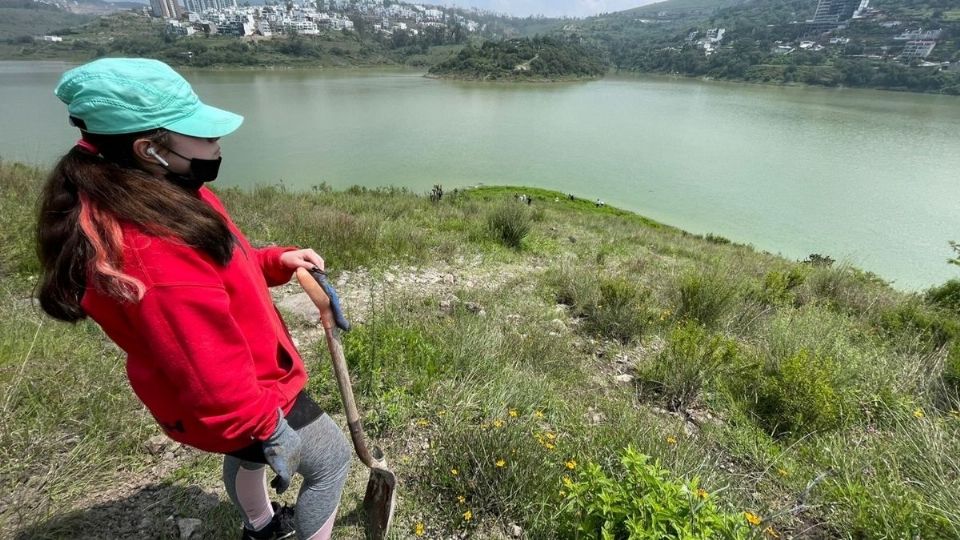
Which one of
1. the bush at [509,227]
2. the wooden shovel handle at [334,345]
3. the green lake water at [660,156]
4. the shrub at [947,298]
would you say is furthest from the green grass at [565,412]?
the green lake water at [660,156]

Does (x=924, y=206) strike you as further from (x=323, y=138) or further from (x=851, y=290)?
(x=323, y=138)

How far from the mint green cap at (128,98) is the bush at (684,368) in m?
3.20

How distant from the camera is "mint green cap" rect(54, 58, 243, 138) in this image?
3.38ft

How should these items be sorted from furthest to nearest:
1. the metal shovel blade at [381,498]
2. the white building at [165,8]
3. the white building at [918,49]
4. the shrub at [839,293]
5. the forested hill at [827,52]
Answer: the white building at [165,8], the white building at [918,49], the forested hill at [827,52], the shrub at [839,293], the metal shovel blade at [381,498]

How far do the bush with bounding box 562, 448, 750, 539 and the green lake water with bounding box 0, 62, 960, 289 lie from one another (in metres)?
7.88

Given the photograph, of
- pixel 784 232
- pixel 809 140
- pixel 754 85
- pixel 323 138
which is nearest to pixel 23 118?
pixel 323 138

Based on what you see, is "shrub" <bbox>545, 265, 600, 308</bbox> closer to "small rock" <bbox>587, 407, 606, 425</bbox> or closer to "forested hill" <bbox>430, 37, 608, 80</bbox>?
"small rock" <bbox>587, 407, 606, 425</bbox>

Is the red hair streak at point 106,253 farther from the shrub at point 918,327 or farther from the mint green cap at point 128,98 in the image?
the shrub at point 918,327

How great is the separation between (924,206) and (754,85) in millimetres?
80284

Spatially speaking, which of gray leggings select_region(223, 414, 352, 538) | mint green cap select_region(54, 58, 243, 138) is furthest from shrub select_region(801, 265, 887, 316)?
mint green cap select_region(54, 58, 243, 138)

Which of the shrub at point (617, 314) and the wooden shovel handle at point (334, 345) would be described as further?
the shrub at point (617, 314)

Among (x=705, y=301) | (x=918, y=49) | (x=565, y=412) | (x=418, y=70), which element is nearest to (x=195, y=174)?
(x=565, y=412)

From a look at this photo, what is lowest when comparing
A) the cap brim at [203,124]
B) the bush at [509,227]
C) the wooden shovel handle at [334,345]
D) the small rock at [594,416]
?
the bush at [509,227]

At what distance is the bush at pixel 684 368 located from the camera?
3168mm
